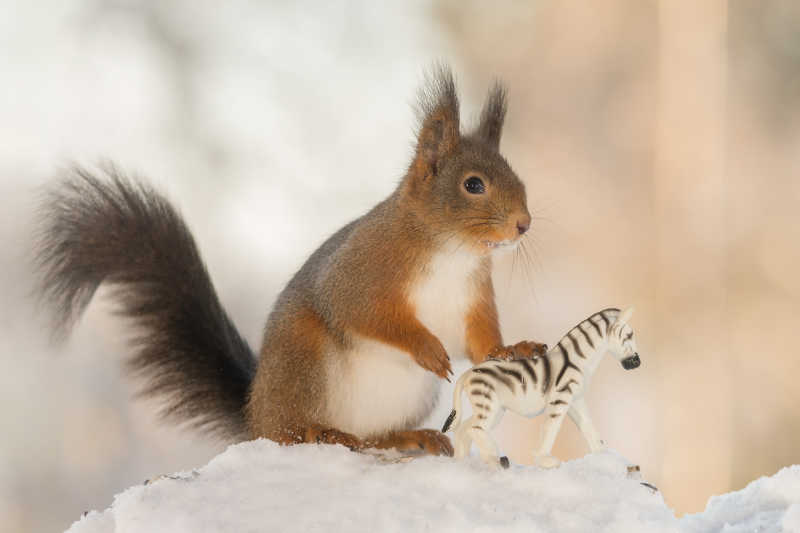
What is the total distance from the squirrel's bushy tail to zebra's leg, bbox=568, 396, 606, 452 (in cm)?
68

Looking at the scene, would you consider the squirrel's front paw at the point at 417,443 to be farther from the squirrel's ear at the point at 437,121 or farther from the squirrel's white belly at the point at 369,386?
the squirrel's ear at the point at 437,121

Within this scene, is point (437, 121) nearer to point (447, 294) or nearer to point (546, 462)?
point (447, 294)

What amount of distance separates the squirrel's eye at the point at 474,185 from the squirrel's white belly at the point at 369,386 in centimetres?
25

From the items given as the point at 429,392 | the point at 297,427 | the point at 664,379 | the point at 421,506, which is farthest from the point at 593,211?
the point at 421,506

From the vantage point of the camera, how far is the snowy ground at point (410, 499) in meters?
1.12

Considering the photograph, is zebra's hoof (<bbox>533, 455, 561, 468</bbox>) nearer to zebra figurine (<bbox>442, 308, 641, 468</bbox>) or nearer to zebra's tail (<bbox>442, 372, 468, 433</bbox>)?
zebra figurine (<bbox>442, 308, 641, 468</bbox>)

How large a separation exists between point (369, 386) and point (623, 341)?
393 millimetres

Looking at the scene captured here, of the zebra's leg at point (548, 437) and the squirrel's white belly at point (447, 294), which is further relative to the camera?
the squirrel's white belly at point (447, 294)

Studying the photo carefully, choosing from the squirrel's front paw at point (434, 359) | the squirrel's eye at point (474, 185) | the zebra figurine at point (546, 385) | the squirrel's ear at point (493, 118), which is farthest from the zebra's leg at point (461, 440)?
the squirrel's ear at point (493, 118)

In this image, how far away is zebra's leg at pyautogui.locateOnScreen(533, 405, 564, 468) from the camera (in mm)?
1204

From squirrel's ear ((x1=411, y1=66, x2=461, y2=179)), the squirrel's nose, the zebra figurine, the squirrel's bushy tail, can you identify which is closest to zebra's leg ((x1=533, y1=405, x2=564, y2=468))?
the zebra figurine

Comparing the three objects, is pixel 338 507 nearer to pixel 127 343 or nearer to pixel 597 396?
pixel 127 343

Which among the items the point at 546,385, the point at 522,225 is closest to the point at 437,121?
the point at 522,225

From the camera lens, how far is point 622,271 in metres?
2.49
